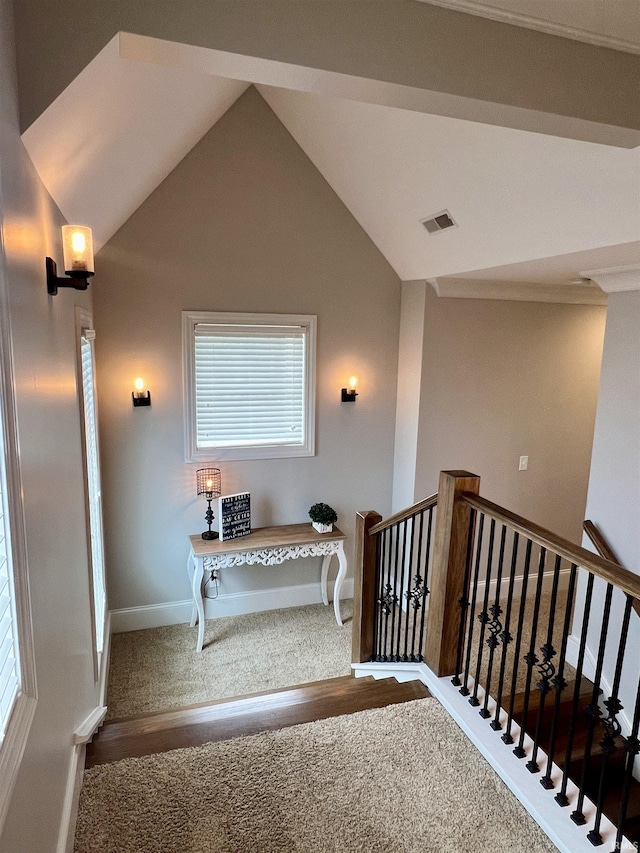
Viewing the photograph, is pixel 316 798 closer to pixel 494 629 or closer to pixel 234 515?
pixel 494 629

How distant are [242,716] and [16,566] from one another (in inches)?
62.4

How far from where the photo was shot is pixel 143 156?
2.83 m

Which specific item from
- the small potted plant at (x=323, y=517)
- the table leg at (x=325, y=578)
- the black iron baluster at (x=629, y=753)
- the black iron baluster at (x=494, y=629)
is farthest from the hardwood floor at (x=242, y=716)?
the table leg at (x=325, y=578)

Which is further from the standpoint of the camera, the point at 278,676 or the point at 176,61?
the point at 278,676

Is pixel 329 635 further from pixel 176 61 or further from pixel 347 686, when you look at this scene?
pixel 176 61

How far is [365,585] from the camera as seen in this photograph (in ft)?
10.0

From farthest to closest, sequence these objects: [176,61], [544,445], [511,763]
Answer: [544,445] → [511,763] → [176,61]

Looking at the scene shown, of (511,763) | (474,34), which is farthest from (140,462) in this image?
(474,34)

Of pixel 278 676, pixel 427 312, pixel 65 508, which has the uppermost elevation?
pixel 427 312

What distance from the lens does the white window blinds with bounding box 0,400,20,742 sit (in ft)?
3.78

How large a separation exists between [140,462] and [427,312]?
8.17ft

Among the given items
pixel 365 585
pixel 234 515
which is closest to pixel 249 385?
pixel 234 515

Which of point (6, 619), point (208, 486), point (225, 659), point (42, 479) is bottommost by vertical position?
point (225, 659)

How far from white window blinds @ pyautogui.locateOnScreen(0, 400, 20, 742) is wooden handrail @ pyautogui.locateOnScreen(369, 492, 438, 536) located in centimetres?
175
